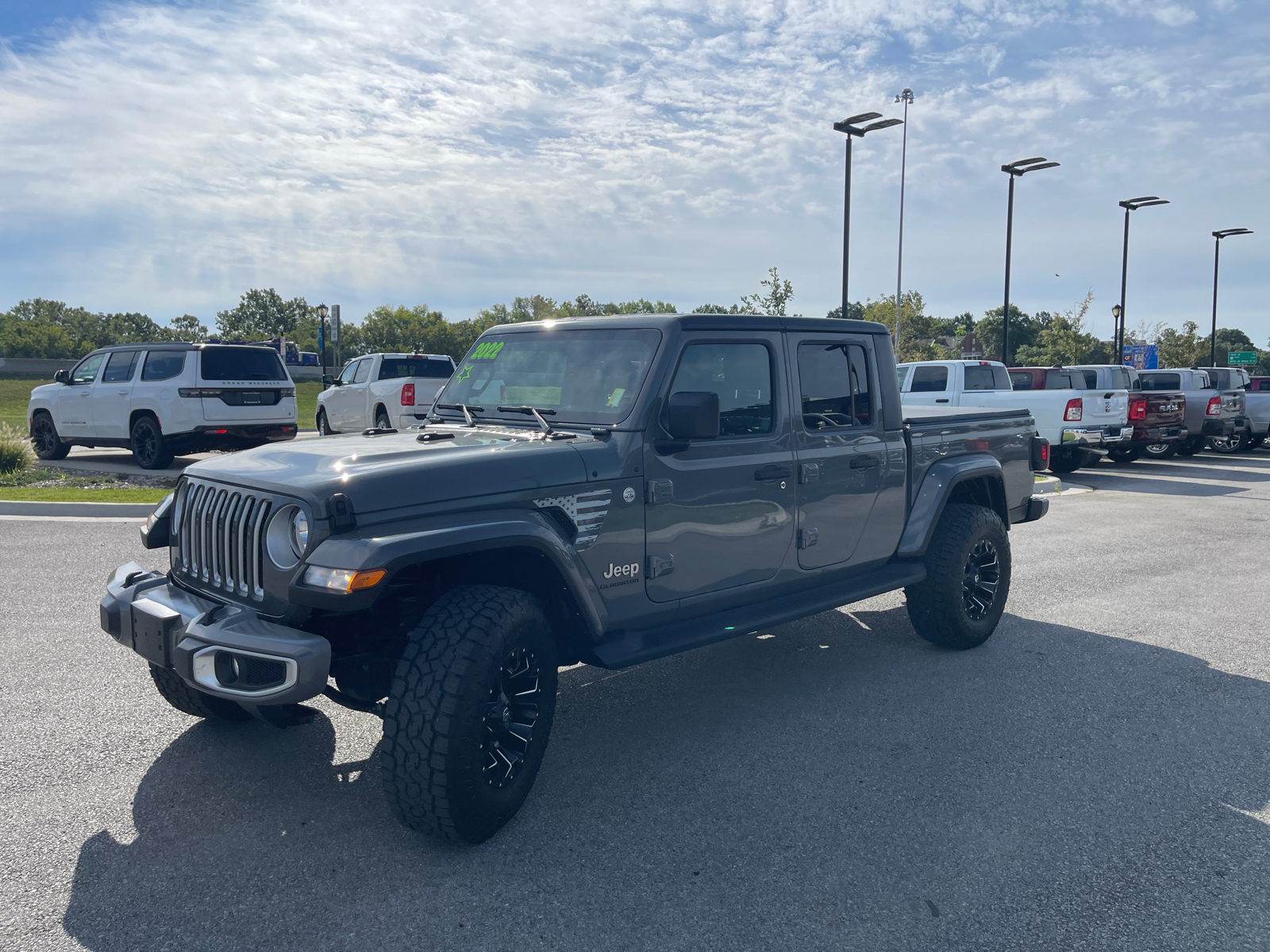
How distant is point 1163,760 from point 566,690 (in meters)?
2.86

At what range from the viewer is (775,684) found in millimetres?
5160

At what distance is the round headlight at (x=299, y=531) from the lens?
3.28 m

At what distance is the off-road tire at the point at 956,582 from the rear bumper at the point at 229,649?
12.2 ft

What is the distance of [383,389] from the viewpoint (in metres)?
17.7

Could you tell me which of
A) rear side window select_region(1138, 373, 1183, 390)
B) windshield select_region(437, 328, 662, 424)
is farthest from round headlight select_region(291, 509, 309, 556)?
rear side window select_region(1138, 373, 1183, 390)

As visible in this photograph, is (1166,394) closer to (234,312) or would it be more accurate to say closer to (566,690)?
(566,690)

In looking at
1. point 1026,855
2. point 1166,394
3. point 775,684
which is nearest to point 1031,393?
point 1166,394

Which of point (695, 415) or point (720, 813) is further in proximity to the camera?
point (695, 415)

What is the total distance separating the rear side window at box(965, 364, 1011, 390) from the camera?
16.4m

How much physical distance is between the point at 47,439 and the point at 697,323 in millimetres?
15556

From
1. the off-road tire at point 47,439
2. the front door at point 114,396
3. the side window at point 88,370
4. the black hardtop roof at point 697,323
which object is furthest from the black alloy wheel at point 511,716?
the off-road tire at point 47,439

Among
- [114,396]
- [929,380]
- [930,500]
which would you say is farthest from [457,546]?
[929,380]

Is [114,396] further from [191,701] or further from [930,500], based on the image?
[930,500]

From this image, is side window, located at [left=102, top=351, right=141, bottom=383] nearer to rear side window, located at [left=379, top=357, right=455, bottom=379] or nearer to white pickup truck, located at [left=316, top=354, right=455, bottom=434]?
white pickup truck, located at [left=316, top=354, right=455, bottom=434]
